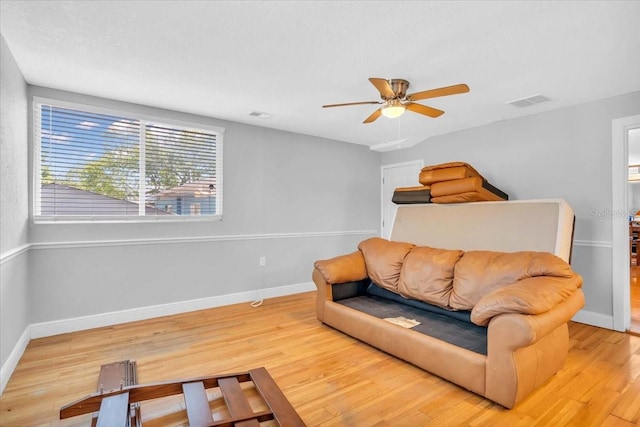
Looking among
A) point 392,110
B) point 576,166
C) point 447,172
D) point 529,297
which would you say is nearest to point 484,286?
point 529,297

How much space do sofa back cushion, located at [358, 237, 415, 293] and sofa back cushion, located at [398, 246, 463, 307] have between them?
9 cm

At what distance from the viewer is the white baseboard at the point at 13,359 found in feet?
7.10

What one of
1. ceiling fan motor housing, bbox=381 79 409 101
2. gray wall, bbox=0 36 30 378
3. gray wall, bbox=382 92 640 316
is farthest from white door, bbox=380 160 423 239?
gray wall, bbox=0 36 30 378

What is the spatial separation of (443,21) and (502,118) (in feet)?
8.09

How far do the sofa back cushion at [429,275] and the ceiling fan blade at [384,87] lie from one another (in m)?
1.43

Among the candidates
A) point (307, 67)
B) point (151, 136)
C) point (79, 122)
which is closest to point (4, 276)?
point (79, 122)

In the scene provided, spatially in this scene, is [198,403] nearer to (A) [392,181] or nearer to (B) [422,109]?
(B) [422,109]

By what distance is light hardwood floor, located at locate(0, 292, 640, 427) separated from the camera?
1.88 meters

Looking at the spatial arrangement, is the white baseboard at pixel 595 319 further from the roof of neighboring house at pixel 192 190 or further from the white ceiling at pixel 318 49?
the roof of neighboring house at pixel 192 190

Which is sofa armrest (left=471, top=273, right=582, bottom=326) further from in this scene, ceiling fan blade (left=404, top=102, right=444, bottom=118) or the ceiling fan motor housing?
the ceiling fan motor housing

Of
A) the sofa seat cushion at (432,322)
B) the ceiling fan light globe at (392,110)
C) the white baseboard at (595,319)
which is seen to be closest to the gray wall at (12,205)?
the sofa seat cushion at (432,322)

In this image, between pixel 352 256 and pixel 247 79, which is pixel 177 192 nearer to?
pixel 247 79

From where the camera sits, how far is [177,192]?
150 inches

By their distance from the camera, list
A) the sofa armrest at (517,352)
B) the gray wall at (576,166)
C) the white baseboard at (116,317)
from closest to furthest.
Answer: the sofa armrest at (517,352)
the white baseboard at (116,317)
the gray wall at (576,166)
